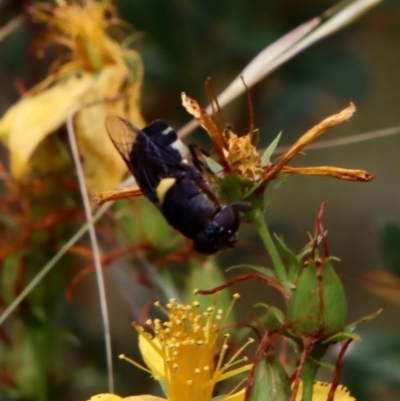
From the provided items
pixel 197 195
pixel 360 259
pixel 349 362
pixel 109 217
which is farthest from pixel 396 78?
pixel 197 195

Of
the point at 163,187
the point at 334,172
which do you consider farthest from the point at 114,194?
the point at 334,172

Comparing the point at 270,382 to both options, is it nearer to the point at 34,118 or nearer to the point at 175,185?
the point at 175,185

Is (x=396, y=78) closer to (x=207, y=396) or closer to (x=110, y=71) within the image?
(x=110, y=71)

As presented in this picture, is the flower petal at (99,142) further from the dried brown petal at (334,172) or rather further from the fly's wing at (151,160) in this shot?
the dried brown petal at (334,172)

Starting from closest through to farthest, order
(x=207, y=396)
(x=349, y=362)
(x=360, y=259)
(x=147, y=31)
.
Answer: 1. (x=207, y=396)
2. (x=349, y=362)
3. (x=147, y=31)
4. (x=360, y=259)

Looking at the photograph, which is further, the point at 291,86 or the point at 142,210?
the point at 291,86
